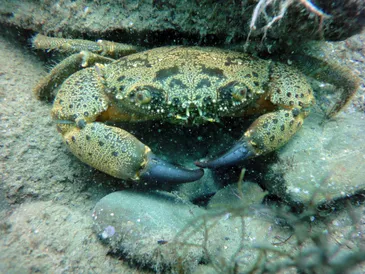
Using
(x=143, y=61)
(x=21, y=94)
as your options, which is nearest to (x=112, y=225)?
(x=143, y=61)

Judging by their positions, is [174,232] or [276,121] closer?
[174,232]

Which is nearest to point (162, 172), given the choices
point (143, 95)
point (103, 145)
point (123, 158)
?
point (123, 158)

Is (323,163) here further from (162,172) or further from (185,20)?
(185,20)

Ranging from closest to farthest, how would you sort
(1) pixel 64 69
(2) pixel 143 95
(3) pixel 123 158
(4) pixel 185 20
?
(3) pixel 123 158 → (2) pixel 143 95 → (4) pixel 185 20 → (1) pixel 64 69

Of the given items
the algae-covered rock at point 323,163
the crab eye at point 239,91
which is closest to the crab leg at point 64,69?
the crab eye at point 239,91

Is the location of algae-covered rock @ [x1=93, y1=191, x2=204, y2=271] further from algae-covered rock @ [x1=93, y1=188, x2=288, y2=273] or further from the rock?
the rock

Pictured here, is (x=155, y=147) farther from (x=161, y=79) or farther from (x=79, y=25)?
(x=79, y=25)

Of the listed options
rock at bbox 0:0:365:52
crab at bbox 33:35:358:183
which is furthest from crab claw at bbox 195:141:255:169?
rock at bbox 0:0:365:52
